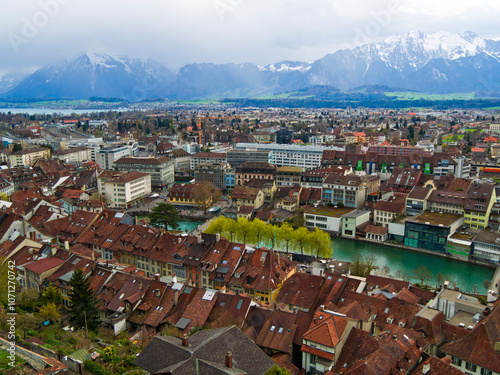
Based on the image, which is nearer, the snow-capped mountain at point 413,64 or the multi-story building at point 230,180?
A: the multi-story building at point 230,180

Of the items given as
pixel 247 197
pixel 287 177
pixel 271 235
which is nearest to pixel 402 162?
pixel 287 177

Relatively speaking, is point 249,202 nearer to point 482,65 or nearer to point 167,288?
point 167,288

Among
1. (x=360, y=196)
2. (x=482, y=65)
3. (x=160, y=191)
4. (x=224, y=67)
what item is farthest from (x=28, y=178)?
(x=224, y=67)

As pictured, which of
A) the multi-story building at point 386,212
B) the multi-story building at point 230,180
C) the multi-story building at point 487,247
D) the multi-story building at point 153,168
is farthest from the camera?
the multi-story building at point 153,168

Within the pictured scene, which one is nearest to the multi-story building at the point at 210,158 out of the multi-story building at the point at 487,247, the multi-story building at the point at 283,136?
the multi-story building at the point at 283,136

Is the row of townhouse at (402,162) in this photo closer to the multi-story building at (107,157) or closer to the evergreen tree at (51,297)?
the multi-story building at (107,157)

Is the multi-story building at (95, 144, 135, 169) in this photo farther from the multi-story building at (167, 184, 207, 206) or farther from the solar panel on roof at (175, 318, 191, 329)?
the solar panel on roof at (175, 318, 191, 329)
